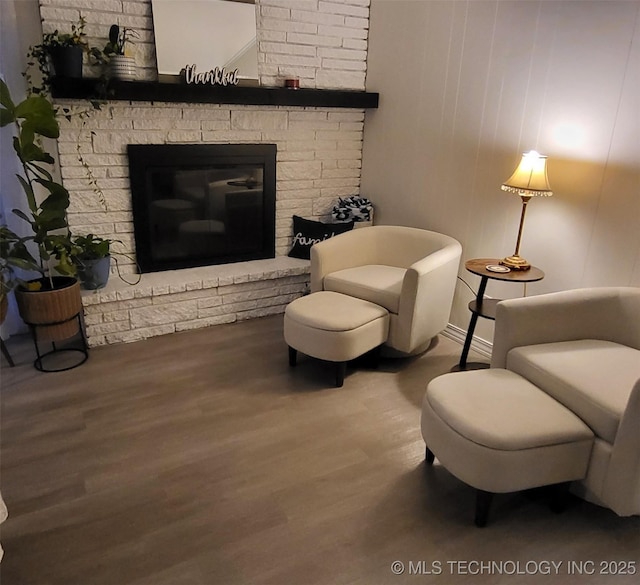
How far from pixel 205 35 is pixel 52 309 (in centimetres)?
184

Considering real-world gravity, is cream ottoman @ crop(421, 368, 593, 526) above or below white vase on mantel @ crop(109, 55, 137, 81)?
below

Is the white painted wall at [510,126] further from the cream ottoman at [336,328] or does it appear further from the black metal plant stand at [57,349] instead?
the black metal plant stand at [57,349]

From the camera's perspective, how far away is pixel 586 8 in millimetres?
2355

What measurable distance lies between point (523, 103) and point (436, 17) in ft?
2.89

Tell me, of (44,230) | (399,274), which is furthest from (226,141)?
(399,274)

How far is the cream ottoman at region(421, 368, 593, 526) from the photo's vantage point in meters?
1.69

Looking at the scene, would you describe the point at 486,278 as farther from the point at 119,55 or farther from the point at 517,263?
the point at 119,55

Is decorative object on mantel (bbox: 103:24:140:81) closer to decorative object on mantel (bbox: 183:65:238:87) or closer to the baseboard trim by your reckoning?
decorative object on mantel (bbox: 183:65:238:87)

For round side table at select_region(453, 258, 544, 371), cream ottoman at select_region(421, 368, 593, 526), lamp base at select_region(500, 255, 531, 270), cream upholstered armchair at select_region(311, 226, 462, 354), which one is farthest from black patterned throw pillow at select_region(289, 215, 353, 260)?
cream ottoman at select_region(421, 368, 593, 526)

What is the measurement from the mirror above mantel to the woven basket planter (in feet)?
4.57

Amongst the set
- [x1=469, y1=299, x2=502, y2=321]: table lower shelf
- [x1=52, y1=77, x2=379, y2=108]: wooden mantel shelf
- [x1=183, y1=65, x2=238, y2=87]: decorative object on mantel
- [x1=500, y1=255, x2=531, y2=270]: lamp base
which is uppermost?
[x1=183, y1=65, x2=238, y2=87]: decorative object on mantel

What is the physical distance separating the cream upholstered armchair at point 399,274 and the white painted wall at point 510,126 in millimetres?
275

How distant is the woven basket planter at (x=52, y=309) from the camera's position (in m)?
2.60

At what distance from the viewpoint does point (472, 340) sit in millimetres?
3160
